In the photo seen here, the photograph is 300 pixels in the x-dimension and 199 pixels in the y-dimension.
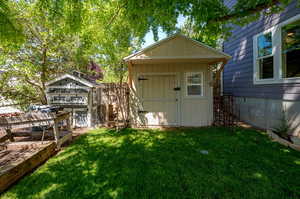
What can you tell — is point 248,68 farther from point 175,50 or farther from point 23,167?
point 23,167

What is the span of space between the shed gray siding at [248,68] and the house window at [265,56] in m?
0.30

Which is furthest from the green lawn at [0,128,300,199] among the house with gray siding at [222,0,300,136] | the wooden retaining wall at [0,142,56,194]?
the house with gray siding at [222,0,300,136]

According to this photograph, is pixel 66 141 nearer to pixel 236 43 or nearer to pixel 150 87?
pixel 150 87

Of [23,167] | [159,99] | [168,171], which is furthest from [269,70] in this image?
[23,167]

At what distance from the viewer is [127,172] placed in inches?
94.4

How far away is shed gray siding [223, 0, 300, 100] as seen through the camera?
390 cm

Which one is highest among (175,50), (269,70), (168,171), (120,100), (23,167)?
(175,50)

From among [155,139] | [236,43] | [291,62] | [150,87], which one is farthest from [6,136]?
[236,43]

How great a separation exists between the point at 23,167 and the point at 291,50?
7318 millimetres

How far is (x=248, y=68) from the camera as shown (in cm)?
542

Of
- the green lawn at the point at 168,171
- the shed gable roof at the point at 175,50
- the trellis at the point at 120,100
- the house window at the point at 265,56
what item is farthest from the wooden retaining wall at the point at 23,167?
the house window at the point at 265,56

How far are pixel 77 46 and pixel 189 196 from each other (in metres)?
8.08

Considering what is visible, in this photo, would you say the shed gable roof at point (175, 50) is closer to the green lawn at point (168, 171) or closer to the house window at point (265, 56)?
the house window at point (265, 56)

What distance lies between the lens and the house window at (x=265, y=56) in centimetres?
453
